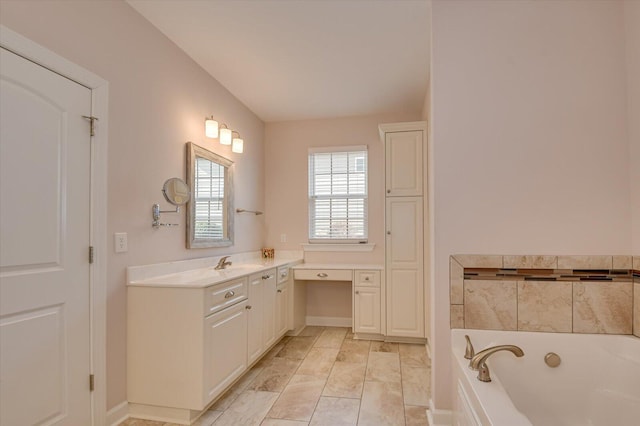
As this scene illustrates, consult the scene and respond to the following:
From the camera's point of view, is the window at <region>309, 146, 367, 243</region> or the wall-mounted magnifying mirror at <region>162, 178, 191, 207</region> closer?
the wall-mounted magnifying mirror at <region>162, 178, 191, 207</region>

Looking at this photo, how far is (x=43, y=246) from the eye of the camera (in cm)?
172

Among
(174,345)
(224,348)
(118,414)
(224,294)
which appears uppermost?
(224,294)

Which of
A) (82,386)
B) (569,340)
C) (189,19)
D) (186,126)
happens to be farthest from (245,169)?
(569,340)

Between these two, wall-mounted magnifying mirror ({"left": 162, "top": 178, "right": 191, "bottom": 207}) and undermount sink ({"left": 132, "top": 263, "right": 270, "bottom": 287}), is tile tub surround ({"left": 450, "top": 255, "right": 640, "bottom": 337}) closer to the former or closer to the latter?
undermount sink ({"left": 132, "top": 263, "right": 270, "bottom": 287})

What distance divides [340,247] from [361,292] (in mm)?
774

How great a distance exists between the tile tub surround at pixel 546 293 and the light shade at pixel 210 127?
2.28 metres

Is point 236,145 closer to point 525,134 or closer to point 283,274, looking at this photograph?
point 283,274

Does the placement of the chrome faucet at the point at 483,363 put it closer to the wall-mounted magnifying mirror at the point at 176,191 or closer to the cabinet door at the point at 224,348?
the cabinet door at the point at 224,348

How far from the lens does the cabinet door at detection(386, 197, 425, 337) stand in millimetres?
3516

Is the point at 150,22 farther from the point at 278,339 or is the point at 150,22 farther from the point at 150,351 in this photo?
the point at 278,339

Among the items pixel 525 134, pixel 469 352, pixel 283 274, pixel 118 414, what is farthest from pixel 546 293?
pixel 118 414

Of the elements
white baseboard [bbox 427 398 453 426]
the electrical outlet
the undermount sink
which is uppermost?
the electrical outlet

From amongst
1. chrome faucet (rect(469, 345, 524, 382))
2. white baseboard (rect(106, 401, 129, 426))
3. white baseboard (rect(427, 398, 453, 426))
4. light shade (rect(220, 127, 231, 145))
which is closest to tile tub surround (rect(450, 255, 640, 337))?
chrome faucet (rect(469, 345, 524, 382))

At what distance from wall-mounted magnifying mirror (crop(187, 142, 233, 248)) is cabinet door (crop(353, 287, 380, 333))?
152 centimetres
